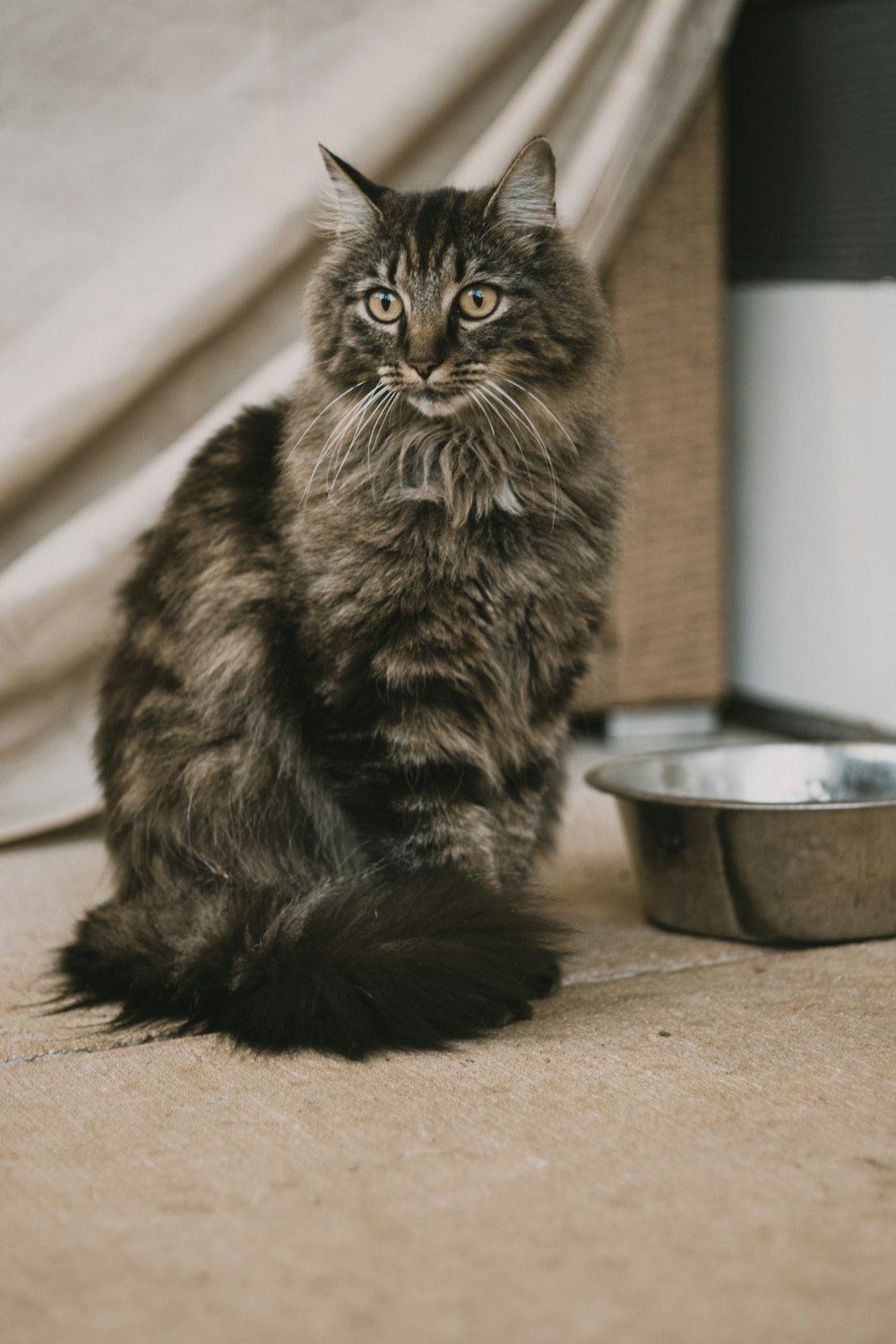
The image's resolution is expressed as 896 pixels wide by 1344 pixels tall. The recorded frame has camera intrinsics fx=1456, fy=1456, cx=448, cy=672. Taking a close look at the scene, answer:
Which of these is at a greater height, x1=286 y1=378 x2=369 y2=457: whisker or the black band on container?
the black band on container

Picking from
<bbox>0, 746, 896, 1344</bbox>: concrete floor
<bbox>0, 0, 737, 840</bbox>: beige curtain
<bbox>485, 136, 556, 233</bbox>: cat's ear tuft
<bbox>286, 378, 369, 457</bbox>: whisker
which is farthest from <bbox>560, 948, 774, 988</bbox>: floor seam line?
<bbox>0, 0, 737, 840</bbox>: beige curtain

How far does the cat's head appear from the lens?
5.18 feet

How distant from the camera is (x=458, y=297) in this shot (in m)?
1.59

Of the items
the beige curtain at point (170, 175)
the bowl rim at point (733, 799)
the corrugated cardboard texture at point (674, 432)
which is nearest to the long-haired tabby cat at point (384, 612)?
the bowl rim at point (733, 799)

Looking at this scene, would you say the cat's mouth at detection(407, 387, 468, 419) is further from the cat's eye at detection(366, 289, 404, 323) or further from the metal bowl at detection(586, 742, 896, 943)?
the metal bowl at detection(586, 742, 896, 943)

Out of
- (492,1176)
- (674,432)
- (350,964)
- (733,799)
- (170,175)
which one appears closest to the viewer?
(492,1176)

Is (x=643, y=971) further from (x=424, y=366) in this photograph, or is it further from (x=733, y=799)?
(x=424, y=366)

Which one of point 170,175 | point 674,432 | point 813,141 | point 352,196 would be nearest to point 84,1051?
point 352,196

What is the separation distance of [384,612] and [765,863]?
0.54 m

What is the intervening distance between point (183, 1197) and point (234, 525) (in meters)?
0.83

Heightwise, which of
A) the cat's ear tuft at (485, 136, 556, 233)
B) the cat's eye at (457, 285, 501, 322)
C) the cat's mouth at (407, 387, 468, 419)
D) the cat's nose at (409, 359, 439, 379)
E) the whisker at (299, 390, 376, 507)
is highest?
the cat's ear tuft at (485, 136, 556, 233)

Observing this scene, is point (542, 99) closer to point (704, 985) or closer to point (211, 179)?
point (211, 179)

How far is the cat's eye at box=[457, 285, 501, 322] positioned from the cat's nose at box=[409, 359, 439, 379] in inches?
3.0

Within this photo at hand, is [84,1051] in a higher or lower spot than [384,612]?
lower
